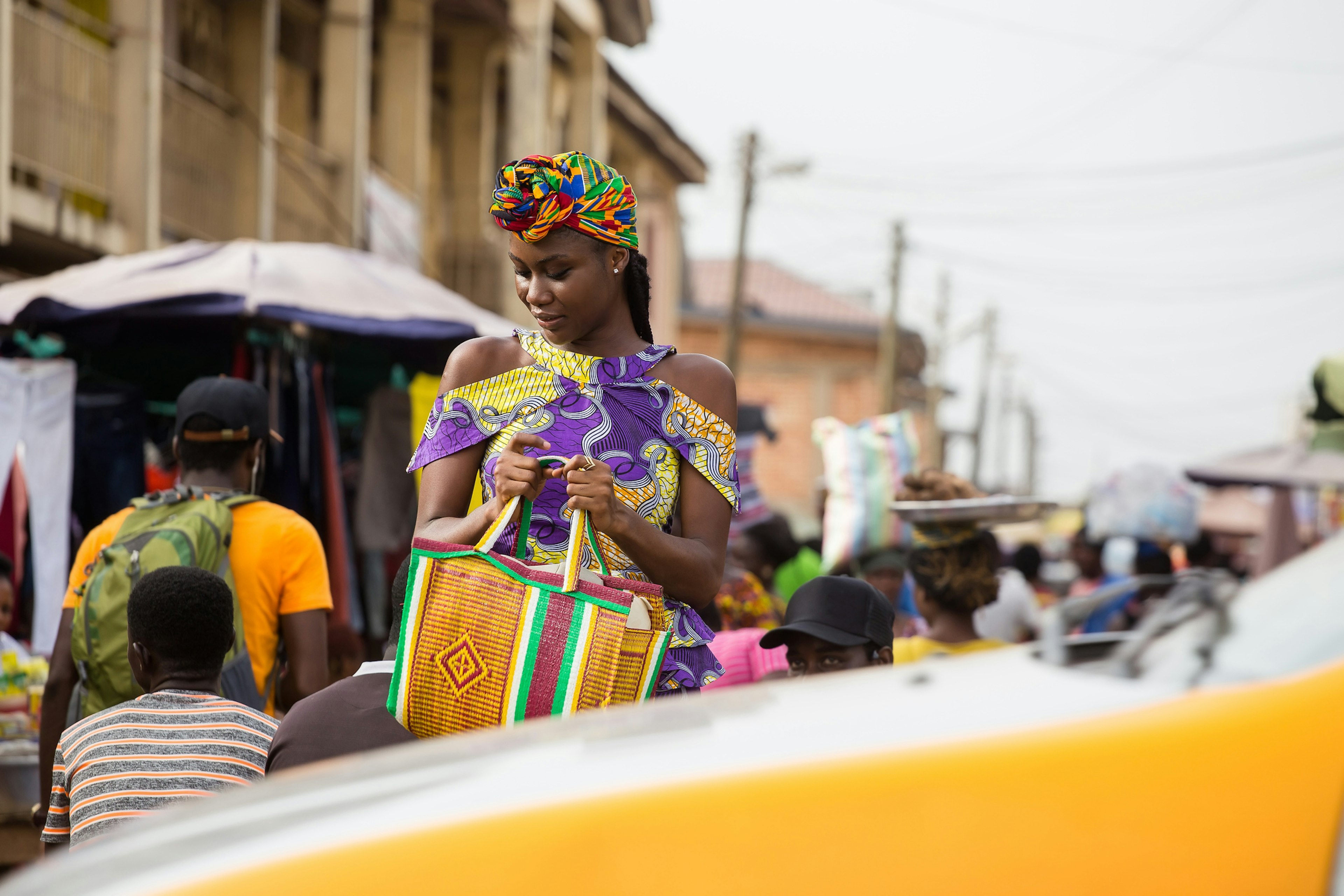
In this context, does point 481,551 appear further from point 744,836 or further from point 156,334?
point 156,334

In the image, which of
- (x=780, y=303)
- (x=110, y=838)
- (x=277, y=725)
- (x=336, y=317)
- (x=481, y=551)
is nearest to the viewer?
(x=110, y=838)

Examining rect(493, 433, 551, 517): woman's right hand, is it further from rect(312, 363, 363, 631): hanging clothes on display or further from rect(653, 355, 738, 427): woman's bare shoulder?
rect(312, 363, 363, 631): hanging clothes on display

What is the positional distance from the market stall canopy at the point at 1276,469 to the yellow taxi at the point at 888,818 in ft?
Answer: 41.2

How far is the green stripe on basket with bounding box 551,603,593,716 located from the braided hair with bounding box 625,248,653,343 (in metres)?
0.75

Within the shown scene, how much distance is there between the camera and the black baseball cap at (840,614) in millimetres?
4102

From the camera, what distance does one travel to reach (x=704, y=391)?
2773mm

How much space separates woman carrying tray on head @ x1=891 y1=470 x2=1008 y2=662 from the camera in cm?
504

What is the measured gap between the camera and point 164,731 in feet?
10.4

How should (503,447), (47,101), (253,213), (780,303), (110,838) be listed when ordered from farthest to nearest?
(780,303) → (253,213) → (47,101) → (503,447) → (110,838)

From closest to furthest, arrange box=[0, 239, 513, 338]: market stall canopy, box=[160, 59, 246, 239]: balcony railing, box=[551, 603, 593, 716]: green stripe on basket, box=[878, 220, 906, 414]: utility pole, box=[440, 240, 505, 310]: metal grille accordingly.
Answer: box=[551, 603, 593, 716]: green stripe on basket
box=[0, 239, 513, 338]: market stall canopy
box=[160, 59, 246, 239]: balcony railing
box=[440, 240, 505, 310]: metal grille
box=[878, 220, 906, 414]: utility pole

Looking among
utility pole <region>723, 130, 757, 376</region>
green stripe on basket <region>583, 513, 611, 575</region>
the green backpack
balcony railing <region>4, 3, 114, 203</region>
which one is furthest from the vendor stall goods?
utility pole <region>723, 130, 757, 376</region>

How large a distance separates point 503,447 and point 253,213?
11.3 m

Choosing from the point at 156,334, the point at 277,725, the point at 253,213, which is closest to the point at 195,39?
the point at 253,213

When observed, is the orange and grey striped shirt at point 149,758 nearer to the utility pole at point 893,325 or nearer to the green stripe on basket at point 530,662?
the green stripe on basket at point 530,662
